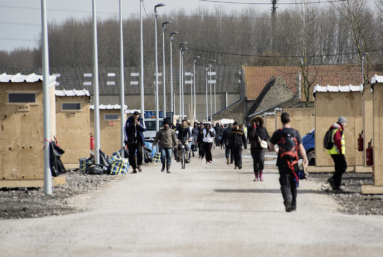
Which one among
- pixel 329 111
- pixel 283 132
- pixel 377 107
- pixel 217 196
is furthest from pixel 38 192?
pixel 329 111

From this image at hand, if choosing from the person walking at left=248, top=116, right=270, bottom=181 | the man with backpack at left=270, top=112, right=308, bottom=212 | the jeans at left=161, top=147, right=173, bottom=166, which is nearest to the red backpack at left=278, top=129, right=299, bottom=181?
the man with backpack at left=270, top=112, right=308, bottom=212

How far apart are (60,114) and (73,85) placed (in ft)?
263

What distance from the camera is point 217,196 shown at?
12492 mm

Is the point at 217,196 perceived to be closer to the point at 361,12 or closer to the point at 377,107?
the point at 377,107

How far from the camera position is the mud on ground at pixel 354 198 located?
10.6 metres

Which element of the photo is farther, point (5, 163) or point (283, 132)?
point (5, 163)

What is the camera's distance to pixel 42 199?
491 inches

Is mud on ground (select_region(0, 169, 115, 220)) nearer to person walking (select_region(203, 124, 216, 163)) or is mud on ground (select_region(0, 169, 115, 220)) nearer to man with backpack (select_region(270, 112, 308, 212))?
man with backpack (select_region(270, 112, 308, 212))

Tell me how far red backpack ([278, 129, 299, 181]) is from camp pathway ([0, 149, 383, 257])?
2.76 feet

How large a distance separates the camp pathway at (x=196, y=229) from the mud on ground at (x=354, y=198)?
1.22 ft

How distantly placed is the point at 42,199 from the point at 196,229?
17.4 feet

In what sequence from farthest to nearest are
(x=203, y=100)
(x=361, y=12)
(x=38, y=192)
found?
(x=203, y=100), (x=361, y=12), (x=38, y=192)

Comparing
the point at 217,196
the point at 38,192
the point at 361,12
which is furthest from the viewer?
the point at 361,12

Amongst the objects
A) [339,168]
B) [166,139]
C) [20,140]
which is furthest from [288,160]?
[166,139]
